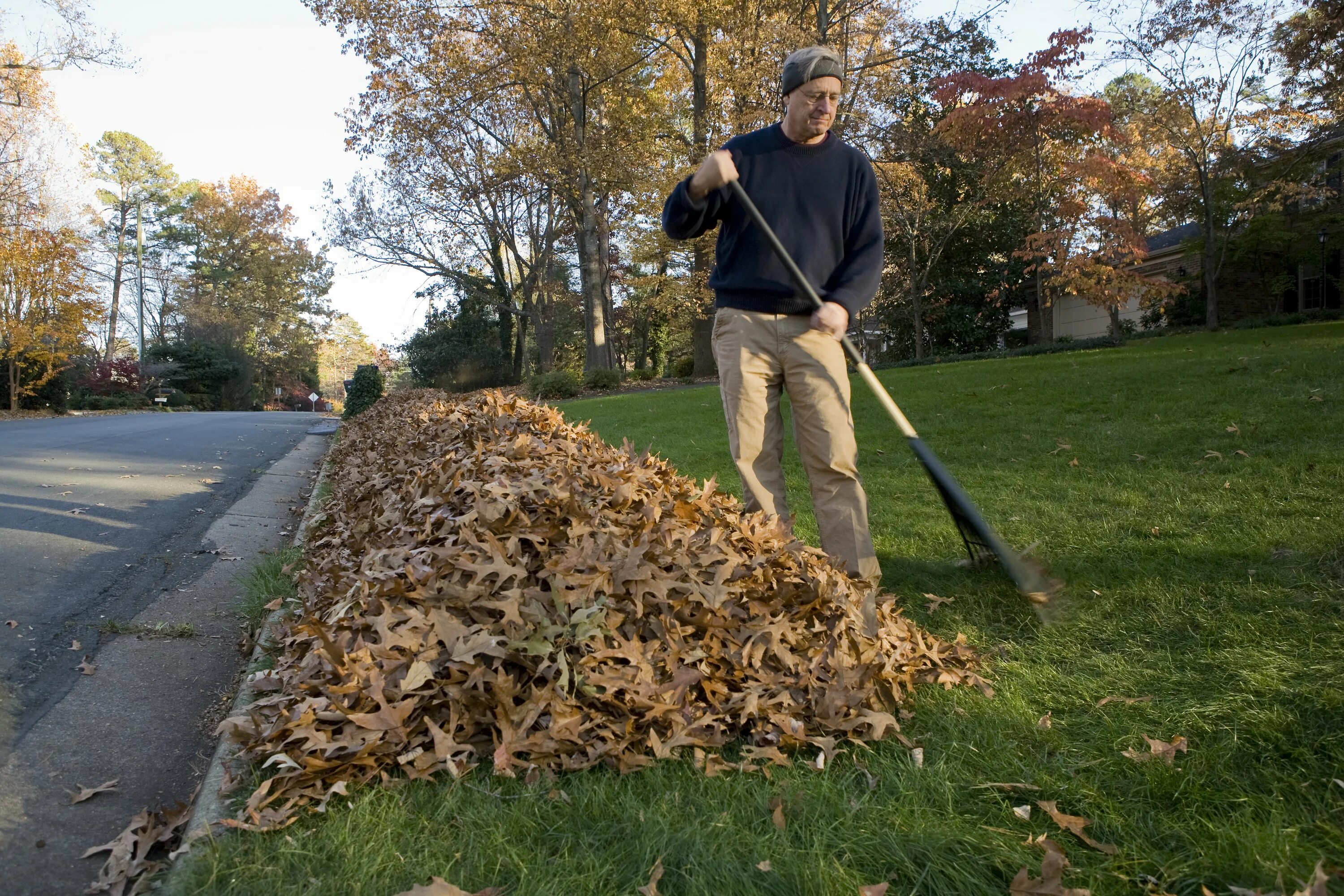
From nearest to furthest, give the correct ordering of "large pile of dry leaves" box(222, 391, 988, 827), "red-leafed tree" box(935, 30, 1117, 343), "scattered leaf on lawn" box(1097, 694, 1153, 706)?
1. "large pile of dry leaves" box(222, 391, 988, 827)
2. "scattered leaf on lawn" box(1097, 694, 1153, 706)
3. "red-leafed tree" box(935, 30, 1117, 343)

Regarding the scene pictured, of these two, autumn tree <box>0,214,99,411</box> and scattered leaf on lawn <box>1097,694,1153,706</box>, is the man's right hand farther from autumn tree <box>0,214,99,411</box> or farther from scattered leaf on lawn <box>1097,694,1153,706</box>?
autumn tree <box>0,214,99,411</box>

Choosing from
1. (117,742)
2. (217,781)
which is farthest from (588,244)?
(217,781)

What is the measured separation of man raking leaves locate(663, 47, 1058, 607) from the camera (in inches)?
136

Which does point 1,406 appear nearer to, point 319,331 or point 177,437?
point 177,437

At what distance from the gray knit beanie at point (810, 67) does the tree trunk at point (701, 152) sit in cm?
1290

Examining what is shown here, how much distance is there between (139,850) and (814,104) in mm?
3190

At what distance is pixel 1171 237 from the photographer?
31438mm

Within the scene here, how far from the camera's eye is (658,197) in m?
20.6

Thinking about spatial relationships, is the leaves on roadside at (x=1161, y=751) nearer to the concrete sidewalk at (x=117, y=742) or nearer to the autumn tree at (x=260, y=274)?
the concrete sidewalk at (x=117, y=742)

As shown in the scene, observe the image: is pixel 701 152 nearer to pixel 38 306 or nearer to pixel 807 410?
pixel 807 410

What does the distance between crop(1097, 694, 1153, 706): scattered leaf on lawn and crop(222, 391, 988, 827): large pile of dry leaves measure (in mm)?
444

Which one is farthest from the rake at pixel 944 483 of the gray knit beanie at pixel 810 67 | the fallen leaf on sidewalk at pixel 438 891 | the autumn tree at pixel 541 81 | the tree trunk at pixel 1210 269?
the tree trunk at pixel 1210 269

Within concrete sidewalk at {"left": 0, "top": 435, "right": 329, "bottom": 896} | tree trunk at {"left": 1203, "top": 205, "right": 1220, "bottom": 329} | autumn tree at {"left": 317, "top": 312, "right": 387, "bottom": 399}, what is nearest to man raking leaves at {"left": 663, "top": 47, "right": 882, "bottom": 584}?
concrete sidewalk at {"left": 0, "top": 435, "right": 329, "bottom": 896}

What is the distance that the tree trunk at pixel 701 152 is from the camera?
19.1 m
